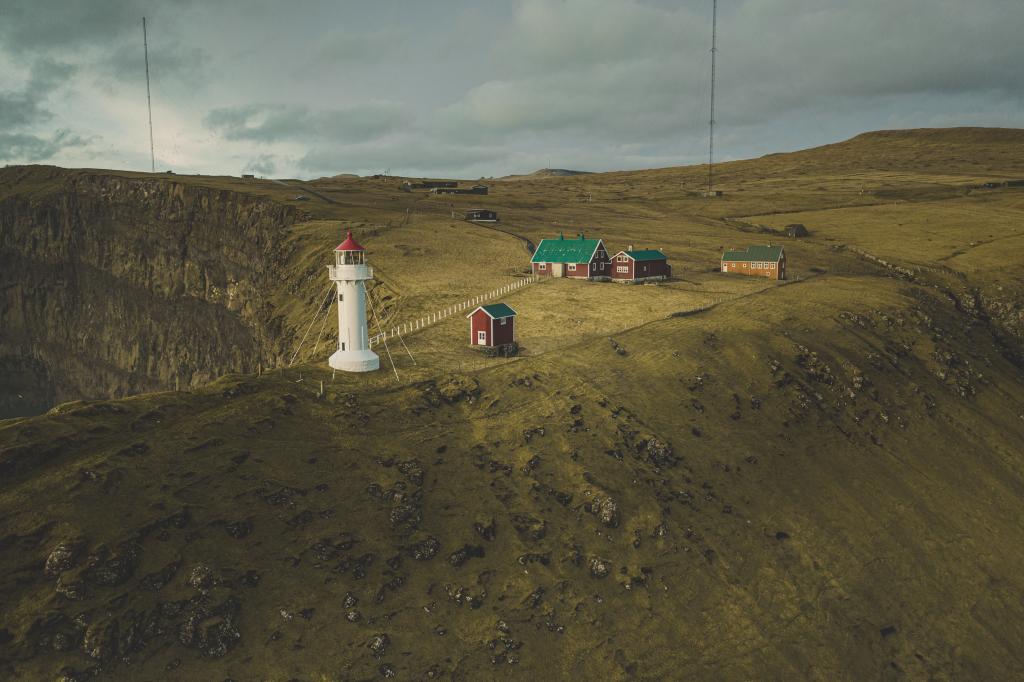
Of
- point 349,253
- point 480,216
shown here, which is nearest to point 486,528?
point 349,253

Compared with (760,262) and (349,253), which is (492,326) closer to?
(349,253)

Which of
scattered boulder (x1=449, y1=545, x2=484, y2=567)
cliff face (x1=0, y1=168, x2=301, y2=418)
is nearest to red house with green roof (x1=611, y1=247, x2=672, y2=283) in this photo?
cliff face (x1=0, y1=168, x2=301, y2=418)

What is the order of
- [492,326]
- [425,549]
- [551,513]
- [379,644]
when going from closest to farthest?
[379,644] < [425,549] < [551,513] < [492,326]

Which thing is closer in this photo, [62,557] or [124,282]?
[62,557]

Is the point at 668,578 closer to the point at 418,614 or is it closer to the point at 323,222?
the point at 418,614

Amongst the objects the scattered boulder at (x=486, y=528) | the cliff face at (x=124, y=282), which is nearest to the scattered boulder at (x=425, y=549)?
the scattered boulder at (x=486, y=528)

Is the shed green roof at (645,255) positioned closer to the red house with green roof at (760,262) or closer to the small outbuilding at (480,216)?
the red house with green roof at (760,262)

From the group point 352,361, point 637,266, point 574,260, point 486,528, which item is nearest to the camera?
point 486,528
